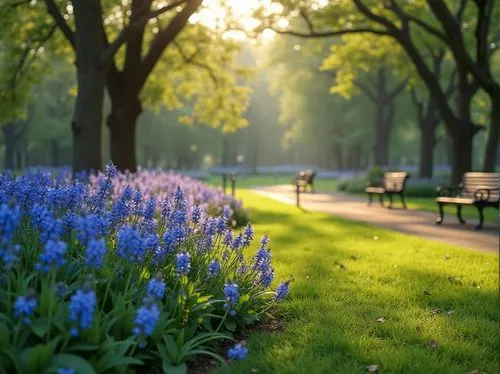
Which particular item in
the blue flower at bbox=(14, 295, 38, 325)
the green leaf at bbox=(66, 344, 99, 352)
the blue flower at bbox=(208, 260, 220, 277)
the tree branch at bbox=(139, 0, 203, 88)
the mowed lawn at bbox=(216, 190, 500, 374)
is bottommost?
the mowed lawn at bbox=(216, 190, 500, 374)

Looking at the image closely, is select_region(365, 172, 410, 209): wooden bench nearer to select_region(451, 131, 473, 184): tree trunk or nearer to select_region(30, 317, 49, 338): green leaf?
select_region(451, 131, 473, 184): tree trunk

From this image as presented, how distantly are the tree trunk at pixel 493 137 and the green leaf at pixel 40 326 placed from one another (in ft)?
59.8

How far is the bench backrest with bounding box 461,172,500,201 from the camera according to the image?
12.3 m

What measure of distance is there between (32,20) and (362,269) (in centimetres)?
1476

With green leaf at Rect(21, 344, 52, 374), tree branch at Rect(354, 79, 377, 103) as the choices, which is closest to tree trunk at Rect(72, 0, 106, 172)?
green leaf at Rect(21, 344, 52, 374)

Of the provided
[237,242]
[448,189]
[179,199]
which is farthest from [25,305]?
[448,189]

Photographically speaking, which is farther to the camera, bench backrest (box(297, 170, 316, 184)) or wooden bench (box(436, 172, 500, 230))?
bench backrest (box(297, 170, 316, 184))

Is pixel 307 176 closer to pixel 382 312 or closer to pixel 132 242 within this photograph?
pixel 382 312

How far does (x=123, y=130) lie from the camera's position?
14.9 metres

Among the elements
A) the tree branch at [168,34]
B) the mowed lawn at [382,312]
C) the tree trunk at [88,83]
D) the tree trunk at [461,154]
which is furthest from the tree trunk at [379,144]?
the mowed lawn at [382,312]

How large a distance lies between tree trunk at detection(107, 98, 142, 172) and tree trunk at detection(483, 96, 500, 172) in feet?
38.6

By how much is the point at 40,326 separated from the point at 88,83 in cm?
924

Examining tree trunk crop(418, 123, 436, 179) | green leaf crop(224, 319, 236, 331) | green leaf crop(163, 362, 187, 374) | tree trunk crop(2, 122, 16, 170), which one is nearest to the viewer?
green leaf crop(163, 362, 187, 374)

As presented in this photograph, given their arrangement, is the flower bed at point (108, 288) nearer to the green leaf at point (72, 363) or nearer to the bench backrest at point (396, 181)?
the green leaf at point (72, 363)
